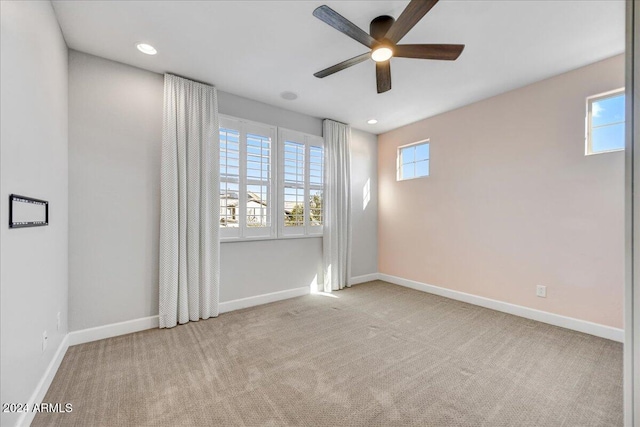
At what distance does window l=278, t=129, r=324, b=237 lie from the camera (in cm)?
401

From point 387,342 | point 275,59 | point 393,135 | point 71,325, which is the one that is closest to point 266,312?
point 387,342

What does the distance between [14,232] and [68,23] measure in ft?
6.32

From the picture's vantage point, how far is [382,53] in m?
2.15

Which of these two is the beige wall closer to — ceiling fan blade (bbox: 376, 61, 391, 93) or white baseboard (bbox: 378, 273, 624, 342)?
white baseboard (bbox: 378, 273, 624, 342)

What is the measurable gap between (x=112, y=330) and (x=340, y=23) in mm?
3511

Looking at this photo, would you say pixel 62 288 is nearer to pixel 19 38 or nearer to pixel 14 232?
pixel 14 232

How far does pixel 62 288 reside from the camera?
2.34m

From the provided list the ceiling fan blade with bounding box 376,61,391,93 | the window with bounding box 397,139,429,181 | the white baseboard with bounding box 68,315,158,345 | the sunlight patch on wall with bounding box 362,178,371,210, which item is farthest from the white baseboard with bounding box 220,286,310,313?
the ceiling fan blade with bounding box 376,61,391,93

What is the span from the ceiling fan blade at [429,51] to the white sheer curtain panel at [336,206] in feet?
7.66

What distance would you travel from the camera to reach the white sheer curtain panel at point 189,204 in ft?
9.67

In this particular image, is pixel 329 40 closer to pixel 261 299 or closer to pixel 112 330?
pixel 261 299

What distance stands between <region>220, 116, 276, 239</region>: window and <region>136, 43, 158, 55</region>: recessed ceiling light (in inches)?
38.4

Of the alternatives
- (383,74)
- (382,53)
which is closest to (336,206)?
(383,74)

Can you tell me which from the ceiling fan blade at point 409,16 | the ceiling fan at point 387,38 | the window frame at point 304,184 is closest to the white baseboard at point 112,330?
the window frame at point 304,184
